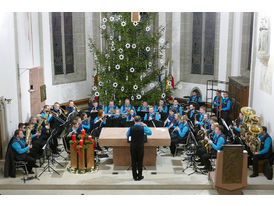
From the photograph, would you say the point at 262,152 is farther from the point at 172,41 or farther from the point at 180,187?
the point at 172,41

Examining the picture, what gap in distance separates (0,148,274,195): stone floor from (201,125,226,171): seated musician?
0.41 metres

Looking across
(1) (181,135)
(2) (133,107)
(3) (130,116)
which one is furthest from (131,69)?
(1) (181,135)

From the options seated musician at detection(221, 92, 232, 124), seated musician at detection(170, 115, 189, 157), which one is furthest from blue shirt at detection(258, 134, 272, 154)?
seated musician at detection(221, 92, 232, 124)

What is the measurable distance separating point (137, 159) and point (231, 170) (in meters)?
2.43

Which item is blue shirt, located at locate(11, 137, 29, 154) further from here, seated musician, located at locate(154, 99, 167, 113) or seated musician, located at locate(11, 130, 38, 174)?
seated musician, located at locate(154, 99, 167, 113)

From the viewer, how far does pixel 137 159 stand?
33.5 ft

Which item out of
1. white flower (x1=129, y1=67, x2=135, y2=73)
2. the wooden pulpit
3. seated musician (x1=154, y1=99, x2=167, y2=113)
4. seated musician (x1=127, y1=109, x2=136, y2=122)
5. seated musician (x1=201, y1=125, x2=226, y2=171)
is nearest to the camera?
the wooden pulpit

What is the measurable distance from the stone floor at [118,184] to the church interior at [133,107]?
0.09 ft

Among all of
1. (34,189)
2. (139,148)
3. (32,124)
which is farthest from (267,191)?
(32,124)

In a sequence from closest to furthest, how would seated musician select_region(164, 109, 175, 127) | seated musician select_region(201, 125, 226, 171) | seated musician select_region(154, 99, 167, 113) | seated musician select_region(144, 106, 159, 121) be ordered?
seated musician select_region(201, 125, 226, 171), seated musician select_region(164, 109, 175, 127), seated musician select_region(144, 106, 159, 121), seated musician select_region(154, 99, 167, 113)

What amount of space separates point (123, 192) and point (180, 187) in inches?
59.2

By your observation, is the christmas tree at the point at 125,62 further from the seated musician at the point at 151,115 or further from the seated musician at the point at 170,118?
the seated musician at the point at 170,118

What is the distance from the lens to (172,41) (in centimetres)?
1817

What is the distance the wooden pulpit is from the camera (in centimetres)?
927
